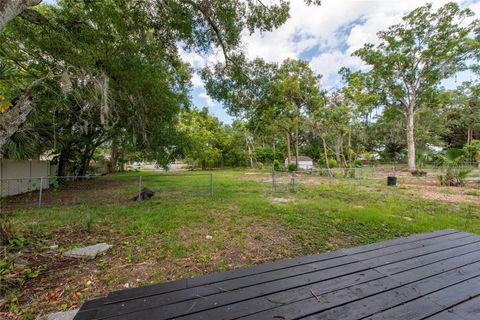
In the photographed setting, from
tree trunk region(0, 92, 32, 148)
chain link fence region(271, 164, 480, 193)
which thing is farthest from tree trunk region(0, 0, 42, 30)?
chain link fence region(271, 164, 480, 193)

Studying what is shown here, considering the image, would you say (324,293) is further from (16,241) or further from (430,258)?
(16,241)

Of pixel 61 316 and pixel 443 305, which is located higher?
pixel 443 305

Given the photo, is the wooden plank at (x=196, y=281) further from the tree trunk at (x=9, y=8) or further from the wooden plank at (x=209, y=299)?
the tree trunk at (x=9, y=8)

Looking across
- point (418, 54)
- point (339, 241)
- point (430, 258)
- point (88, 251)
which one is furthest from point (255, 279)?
point (418, 54)

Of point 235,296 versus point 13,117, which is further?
point 13,117

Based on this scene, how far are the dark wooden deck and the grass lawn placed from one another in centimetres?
120

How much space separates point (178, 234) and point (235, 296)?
266 cm

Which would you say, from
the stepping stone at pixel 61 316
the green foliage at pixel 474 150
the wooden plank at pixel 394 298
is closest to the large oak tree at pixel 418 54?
the green foliage at pixel 474 150

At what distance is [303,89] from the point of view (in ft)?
48.6

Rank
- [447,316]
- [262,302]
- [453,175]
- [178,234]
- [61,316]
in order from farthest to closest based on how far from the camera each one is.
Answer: [453,175] → [178,234] → [61,316] → [262,302] → [447,316]

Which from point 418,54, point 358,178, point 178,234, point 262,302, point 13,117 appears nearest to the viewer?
point 262,302

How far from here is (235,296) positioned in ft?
4.29

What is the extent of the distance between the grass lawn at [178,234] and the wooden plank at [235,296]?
123 centimetres

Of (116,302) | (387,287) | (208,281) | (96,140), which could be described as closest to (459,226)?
(387,287)
